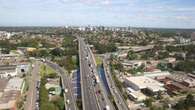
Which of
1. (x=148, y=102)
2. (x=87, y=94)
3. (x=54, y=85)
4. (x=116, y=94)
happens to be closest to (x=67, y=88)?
(x=54, y=85)

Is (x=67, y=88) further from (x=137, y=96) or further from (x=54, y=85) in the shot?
(x=137, y=96)

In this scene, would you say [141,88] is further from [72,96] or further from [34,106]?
[34,106]

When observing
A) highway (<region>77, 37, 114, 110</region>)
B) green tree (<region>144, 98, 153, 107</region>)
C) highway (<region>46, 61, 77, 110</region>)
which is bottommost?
green tree (<region>144, 98, 153, 107</region>)

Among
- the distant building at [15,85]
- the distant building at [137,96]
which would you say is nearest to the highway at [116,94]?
the distant building at [137,96]

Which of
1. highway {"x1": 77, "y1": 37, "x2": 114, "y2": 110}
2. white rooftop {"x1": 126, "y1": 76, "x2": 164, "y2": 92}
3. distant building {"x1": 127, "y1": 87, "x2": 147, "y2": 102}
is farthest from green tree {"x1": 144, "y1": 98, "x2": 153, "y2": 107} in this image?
highway {"x1": 77, "y1": 37, "x2": 114, "y2": 110}

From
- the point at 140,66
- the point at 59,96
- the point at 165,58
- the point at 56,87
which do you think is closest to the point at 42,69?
the point at 56,87

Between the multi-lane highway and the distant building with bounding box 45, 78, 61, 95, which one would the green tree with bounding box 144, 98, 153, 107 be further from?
the distant building with bounding box 45, 78, 61, 95

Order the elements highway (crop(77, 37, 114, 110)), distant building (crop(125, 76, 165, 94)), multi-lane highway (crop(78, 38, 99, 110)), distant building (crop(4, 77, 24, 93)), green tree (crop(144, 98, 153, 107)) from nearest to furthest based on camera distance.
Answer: multi-lane highway (crop(78, 38, 99, 110)), highway (crop(77, 37, 114, 110)), green tree (crop(144, 98, 153, 107)), distant building (crop(4, 77, 24, 93)), distant building (crop(125, 76, 165, 94))

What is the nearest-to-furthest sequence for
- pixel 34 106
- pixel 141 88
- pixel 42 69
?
pixel 34 106 → pixel 141 88 → pixel 42 69

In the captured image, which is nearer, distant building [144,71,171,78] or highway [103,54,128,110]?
highway [103,54,128,110]

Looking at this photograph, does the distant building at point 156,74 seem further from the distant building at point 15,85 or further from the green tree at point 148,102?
the distant building at point 15,85
